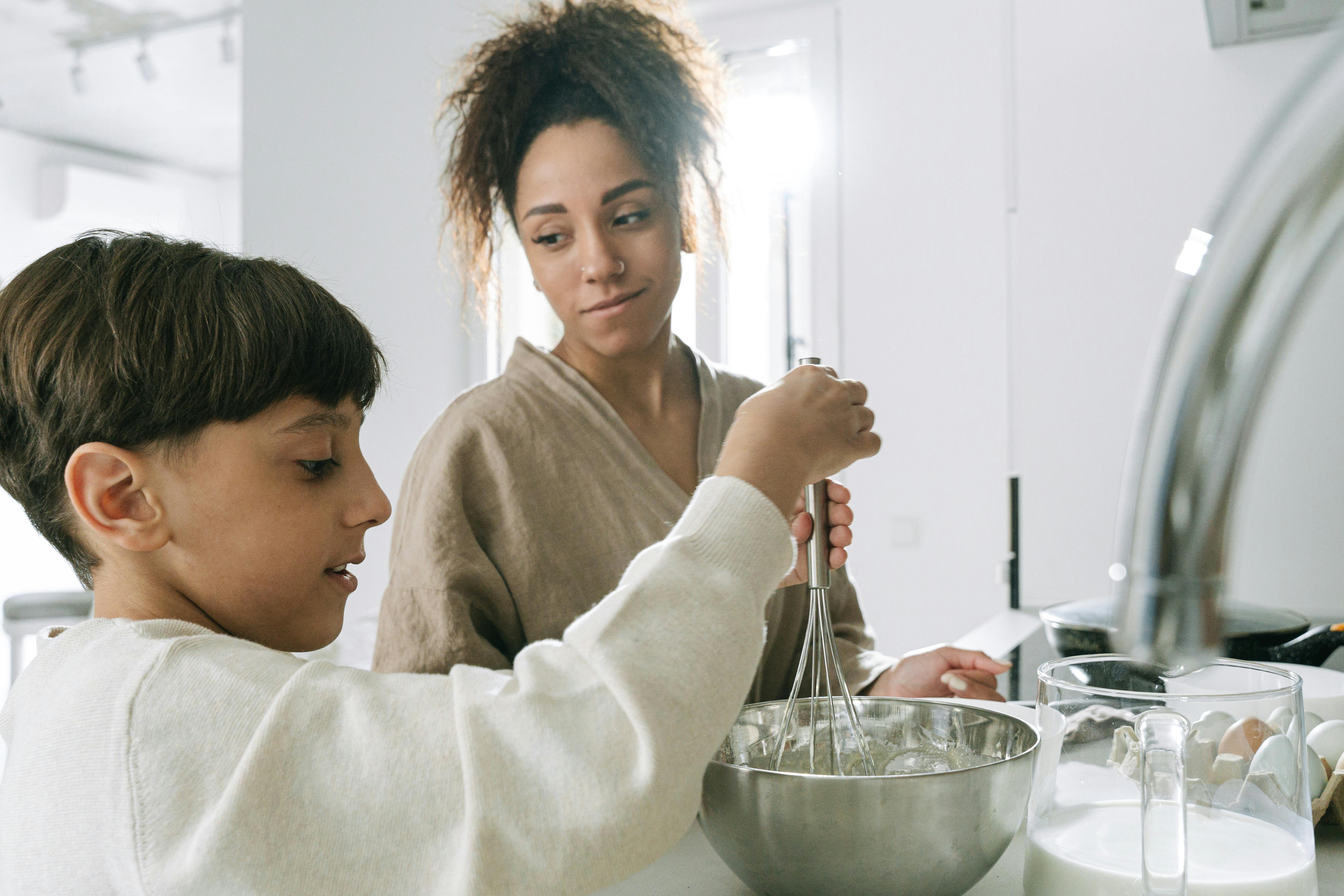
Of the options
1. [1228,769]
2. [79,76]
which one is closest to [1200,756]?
[1228,769]

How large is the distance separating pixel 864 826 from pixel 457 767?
0.61 feet

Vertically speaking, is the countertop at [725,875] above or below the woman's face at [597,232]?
below

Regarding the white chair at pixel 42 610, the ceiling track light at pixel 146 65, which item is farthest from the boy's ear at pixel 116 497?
the ceiling track light at pixel 146 65

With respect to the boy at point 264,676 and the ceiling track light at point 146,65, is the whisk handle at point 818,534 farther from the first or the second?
the ceiling track light at point 146,65

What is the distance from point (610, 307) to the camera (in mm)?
978

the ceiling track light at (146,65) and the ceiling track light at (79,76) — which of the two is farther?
the ceiling track light at (79,76)

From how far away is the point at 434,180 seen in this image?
9.20 feet

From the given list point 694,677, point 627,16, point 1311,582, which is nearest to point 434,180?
point 627,16

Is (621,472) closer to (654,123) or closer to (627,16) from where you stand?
(654,123)

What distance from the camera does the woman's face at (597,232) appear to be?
0.97 metres

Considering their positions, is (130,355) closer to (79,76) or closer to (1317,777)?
(1317,777)

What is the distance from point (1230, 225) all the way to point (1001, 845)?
35cm

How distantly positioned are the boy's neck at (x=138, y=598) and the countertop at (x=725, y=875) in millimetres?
284

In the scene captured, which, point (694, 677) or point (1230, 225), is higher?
point (1230, 225)
